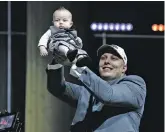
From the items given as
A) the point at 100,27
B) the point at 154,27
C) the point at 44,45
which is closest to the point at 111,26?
the point at 100,27

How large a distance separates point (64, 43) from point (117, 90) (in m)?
0.36

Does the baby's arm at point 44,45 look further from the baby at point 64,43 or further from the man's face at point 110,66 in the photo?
the man's face at point 110,66

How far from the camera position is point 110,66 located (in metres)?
2.89

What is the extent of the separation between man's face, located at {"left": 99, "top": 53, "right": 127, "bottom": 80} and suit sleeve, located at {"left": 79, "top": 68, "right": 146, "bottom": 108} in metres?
0.06

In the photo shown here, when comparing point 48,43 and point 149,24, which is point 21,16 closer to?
point 149,24

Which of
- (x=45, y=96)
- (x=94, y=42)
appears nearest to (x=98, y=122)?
(x=45, y=96)

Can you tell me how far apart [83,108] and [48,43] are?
0.41m

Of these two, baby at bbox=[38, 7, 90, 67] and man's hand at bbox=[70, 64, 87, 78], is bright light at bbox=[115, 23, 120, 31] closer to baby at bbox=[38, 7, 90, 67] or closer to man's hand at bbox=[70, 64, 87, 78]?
baby at bbox=[38, 7, 90, 67]

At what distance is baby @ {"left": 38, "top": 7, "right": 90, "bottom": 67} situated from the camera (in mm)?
2643

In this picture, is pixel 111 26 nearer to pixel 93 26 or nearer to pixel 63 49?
pixel 93 26

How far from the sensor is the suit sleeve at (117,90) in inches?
103

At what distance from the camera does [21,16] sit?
281 inches

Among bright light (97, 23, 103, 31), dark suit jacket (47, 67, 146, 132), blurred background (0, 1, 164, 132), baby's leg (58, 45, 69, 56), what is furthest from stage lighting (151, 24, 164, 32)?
baby's leg (58, 45, 69, 56)

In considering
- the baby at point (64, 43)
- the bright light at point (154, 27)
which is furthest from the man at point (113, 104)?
the bright light at point (154, 27)
